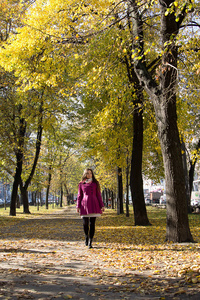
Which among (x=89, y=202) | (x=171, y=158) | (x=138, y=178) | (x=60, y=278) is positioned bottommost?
(x=60, y=278)

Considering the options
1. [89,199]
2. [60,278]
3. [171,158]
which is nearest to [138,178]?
[171,158]

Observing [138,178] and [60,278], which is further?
[138,178]

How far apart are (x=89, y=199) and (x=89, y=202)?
0.25 ft

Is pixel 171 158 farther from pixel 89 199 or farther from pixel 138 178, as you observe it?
pixel 138 178

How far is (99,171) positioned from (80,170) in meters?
35.6

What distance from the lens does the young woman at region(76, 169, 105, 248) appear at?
28.4ft

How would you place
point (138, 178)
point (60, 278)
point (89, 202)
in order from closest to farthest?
1. point (60, 278)
2. point (89, 202)
3. point (138, 178)

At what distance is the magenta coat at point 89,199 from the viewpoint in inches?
340

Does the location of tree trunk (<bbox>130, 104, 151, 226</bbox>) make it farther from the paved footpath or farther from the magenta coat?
the paved footpath

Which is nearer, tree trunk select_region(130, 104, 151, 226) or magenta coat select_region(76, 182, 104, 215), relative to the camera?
magenta coat select_region(76, 182, 104, 215)

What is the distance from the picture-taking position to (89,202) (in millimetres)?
8680

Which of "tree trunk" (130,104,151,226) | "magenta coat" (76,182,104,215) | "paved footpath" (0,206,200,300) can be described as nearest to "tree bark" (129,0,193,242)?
"magenta coat" (76,182,104,215)

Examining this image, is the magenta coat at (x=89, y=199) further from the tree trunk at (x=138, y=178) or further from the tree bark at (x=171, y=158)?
the tree trunk at (x=138, y=178)

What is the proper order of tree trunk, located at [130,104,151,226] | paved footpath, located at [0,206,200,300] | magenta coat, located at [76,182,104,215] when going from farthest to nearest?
1. tree trunk, located at [130,104,151,226]
2. magenta coat, located at [76,182,104,215]
3. paved footpath, located at [0,206,200,300]
